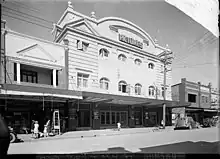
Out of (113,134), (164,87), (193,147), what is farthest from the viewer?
(164,87)

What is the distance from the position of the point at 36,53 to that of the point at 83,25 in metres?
1.11

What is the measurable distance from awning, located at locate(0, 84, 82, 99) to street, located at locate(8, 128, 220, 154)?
86 centimetres

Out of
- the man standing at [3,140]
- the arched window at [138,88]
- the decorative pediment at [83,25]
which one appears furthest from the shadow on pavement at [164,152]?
the decorative pediment at [83,25]

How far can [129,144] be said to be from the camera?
11.6 feet

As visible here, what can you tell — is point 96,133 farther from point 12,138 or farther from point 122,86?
point 12,138

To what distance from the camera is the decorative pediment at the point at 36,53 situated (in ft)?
11.4

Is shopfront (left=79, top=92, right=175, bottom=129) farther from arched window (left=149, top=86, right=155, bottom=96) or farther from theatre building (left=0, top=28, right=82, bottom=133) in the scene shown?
theatre building (left=0, top=28, right=82, bottom=133)

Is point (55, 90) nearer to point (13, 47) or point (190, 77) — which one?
point (13, 47)

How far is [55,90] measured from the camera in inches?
142

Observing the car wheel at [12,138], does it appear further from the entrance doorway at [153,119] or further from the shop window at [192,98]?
the shop window at [192,98]

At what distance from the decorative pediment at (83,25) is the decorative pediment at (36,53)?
29.3 inches

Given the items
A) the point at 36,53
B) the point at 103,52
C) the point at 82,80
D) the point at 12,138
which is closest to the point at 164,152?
the point at 82,80

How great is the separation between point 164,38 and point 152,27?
353 millimetres

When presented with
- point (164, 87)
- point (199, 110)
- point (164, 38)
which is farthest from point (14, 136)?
point (199, 110)
